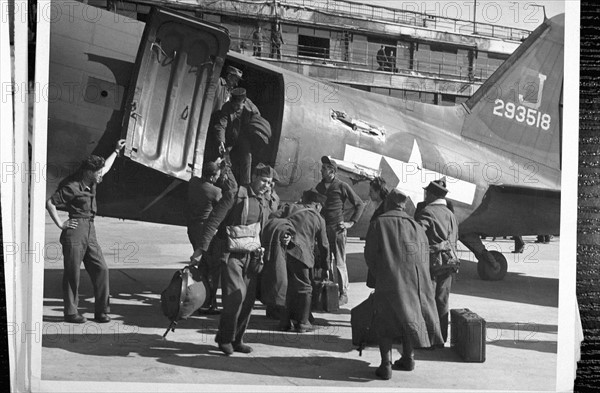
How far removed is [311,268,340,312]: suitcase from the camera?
16.3 ft

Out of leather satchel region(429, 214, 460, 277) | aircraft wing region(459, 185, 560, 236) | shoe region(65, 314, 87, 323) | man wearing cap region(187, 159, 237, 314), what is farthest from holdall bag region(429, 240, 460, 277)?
shoe region(65, 314, 87, 323)

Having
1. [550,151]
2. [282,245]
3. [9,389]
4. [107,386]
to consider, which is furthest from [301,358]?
[550,151]

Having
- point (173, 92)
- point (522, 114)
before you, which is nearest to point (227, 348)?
point (173, 92)

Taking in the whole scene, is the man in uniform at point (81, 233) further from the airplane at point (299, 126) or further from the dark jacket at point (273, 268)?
the dark jacket at point (273, 268)

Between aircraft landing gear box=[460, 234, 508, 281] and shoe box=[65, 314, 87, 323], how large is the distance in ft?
9.57

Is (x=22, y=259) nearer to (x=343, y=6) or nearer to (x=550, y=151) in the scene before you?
(x=343, y=6)

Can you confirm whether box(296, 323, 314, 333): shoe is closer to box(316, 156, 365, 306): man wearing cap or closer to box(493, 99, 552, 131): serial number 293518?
box(316, 156, 365, 306): man wearing cap

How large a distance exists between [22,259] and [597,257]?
400cm

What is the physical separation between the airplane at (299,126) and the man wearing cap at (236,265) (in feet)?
1.19

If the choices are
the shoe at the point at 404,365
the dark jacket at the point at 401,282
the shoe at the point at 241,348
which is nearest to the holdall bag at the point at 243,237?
the shoe at the point at 241,348

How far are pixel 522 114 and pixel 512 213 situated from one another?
2.78ft

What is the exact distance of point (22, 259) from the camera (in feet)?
14.8

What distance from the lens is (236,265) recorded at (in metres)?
4.55

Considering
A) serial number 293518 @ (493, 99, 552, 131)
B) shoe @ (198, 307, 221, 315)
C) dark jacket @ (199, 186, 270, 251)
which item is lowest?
shoe @ (198, 307, 221, 315)
